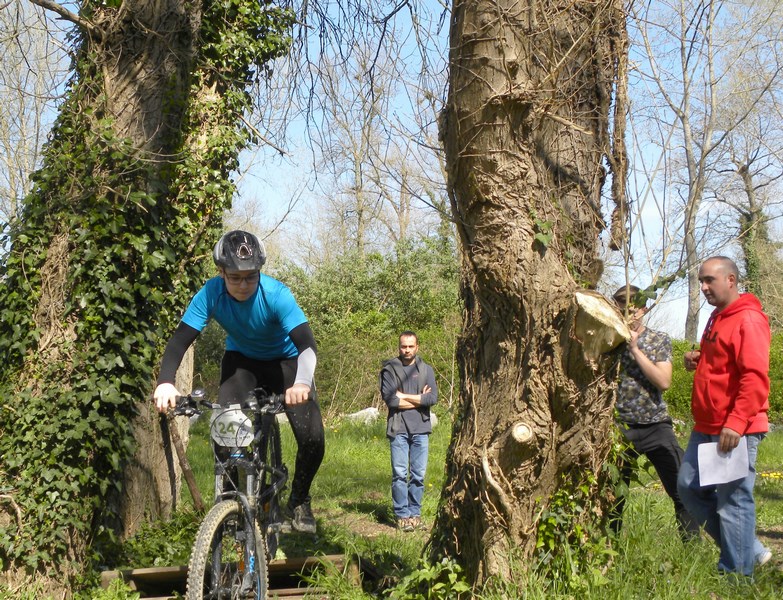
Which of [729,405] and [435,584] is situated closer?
[435,584]

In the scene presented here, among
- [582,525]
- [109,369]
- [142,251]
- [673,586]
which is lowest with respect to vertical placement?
[673,586]

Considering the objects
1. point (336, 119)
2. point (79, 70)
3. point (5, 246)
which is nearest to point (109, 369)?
point (5, 246)

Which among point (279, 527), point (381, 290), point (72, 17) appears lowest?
point (279, 527)

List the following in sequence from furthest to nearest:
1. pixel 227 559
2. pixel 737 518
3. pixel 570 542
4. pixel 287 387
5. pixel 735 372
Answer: pixel 287 387
pixel 735 372
pixel 737 518
pixel 227 559
pixel 570 542

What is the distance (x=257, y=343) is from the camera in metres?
→ 5.49

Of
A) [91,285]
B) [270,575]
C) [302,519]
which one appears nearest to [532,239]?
[302,519]

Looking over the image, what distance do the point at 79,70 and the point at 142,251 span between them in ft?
5.30

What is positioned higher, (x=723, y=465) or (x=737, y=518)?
(x=723, y=465)

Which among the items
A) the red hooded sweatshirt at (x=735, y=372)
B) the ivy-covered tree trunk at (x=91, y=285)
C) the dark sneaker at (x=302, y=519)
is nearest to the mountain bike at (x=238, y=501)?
the dark sneaker at (x=302, y=519)

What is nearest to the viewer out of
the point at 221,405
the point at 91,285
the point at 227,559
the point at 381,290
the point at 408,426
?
the point at 227,559

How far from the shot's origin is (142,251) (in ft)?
20.7

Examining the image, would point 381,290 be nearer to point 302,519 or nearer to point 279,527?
point 302,519

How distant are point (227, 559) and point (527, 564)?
164 centimetres

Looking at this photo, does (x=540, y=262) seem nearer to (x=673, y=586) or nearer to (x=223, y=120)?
(x=673, y=586)
